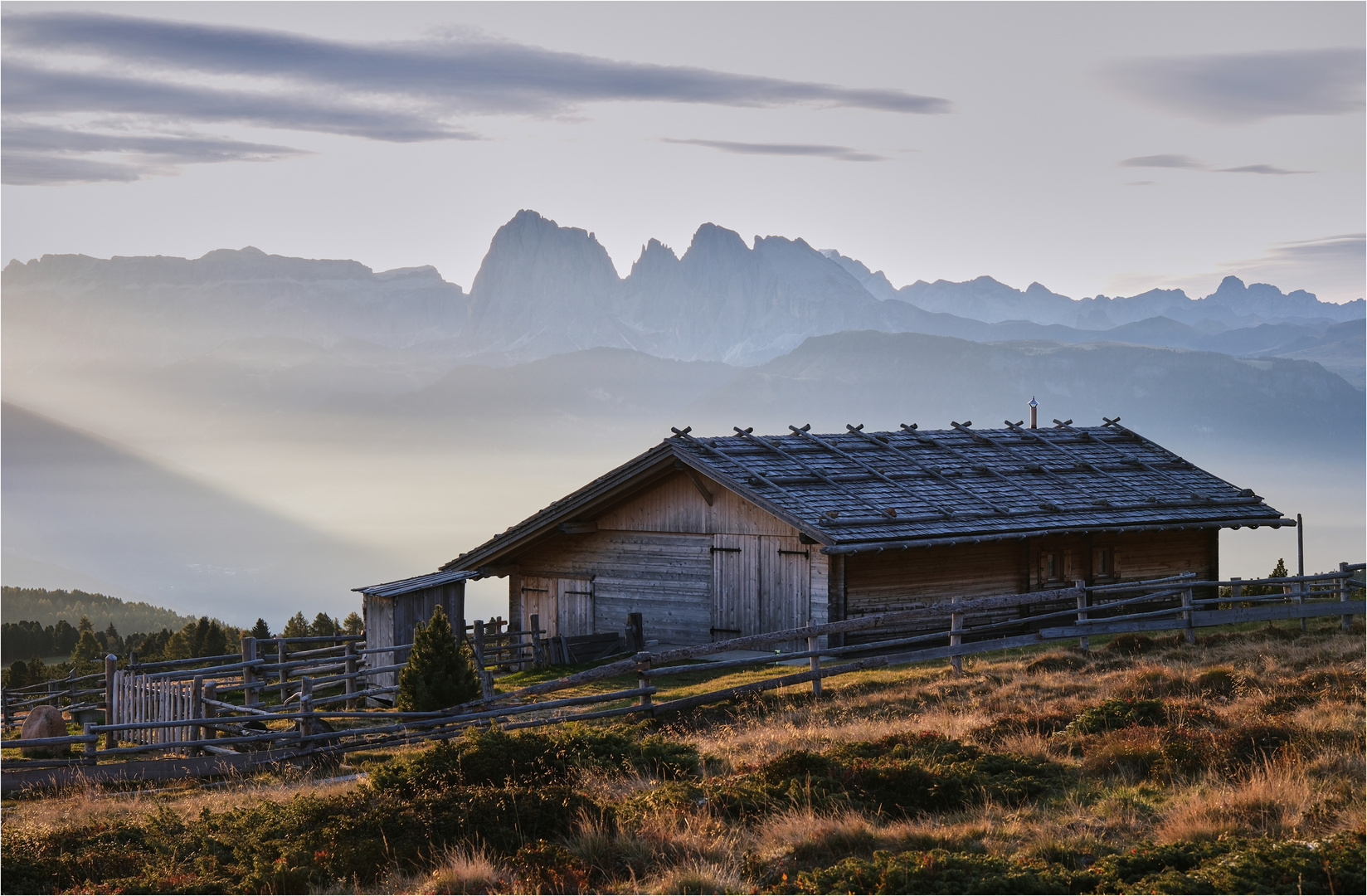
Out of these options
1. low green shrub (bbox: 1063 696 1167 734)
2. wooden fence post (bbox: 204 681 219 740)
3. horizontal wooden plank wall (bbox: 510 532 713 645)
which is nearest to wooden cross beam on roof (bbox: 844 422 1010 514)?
horizontal wooden plank wall (bbox: 510 532 713 645)

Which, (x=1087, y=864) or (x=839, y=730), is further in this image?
(x=839, y=730)

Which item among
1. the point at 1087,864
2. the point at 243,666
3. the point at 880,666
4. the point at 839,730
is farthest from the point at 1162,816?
the point at 243,666

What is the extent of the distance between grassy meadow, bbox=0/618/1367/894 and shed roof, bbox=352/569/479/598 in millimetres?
8747

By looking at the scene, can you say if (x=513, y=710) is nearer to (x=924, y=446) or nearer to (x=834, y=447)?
(x=834, y=447)

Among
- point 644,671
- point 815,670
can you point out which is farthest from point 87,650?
point 815,670

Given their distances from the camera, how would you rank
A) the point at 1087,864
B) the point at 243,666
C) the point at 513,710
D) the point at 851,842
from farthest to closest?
the point at 243,666 < the point at 513,710 < the point at 851,842 < the point at 1087,864

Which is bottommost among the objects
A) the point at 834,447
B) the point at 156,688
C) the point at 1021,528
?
the point at 156,688

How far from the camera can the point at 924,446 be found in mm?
30203

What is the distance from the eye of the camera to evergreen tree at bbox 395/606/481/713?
61.0 ft

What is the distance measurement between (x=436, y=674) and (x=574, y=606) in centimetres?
988

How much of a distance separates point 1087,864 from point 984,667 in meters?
10.8

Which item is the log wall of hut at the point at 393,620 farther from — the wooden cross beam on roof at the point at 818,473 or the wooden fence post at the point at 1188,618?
the wooden fence post at the point at 1188,618

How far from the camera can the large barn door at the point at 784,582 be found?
949 inches

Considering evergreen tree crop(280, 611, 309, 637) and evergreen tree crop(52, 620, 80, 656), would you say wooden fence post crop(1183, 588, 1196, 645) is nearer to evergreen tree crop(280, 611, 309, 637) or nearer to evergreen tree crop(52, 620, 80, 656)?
evergreen tree crop(280, 611, 309, 637)
